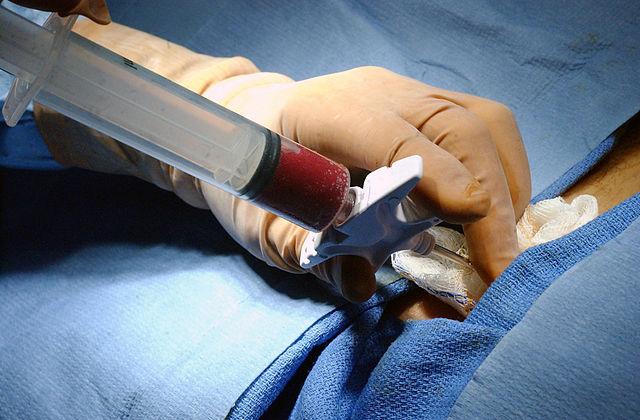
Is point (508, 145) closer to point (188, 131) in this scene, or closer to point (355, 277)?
point (355, 277)

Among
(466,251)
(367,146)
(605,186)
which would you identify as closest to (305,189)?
(367,146)

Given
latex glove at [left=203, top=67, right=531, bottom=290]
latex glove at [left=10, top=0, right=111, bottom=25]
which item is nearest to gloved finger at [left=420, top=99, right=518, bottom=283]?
latex glove at [left=203, top=67, right=531, bottom=290]

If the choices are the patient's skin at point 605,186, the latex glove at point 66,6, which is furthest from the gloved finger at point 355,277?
the latex glove at point 66,6

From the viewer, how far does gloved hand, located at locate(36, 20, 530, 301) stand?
55 centimetres

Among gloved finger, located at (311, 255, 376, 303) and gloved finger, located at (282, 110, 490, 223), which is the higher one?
gloved finger, located at (282, 110, 490, 223)

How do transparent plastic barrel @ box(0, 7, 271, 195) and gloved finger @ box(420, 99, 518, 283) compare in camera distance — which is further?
gloved finger @ box(420, 99, 518, 283)

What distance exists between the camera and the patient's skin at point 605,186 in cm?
69

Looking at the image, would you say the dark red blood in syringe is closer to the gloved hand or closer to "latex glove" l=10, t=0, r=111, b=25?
the gloved hand

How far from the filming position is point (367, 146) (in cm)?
58

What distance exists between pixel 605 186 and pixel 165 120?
509 mm

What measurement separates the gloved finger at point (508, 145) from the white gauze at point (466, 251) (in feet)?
0.08

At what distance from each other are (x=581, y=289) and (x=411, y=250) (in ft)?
0.54

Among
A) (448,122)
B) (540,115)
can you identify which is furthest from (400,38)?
(448,122)

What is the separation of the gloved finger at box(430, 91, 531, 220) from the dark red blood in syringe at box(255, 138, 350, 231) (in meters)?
0.23
